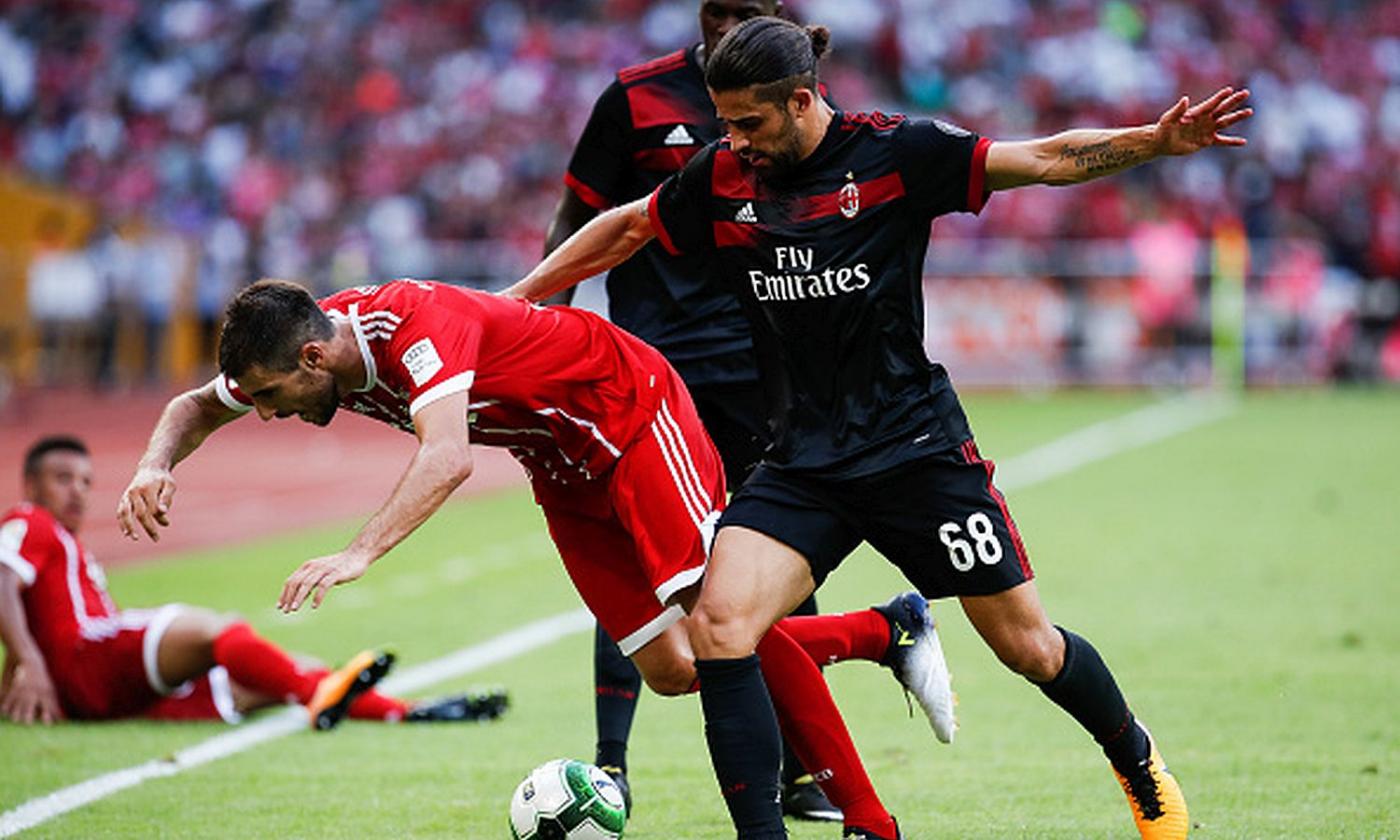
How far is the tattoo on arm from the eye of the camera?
5293 mm

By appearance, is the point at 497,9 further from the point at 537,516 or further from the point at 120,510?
the point at 120,510

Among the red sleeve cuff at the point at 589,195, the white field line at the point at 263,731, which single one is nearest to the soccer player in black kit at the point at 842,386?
the red sleeve cuff at the point at 589,195

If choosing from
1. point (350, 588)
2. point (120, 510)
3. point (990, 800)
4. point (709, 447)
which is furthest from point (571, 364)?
point (350, 588)

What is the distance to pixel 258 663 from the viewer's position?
823 cm

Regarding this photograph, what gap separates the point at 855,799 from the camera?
579 cm

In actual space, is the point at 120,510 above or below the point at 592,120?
below

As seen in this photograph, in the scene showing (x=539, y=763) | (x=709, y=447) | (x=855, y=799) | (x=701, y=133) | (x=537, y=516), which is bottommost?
(x=537, y=516)

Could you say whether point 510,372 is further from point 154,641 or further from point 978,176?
point 154,641

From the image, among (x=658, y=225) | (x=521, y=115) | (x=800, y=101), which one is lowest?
(x=521, y=115)

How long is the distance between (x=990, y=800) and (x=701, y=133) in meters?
2.35

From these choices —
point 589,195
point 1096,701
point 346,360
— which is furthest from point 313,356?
point 1096,701

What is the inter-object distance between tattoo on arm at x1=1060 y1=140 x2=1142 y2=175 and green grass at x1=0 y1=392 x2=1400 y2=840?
1.96m

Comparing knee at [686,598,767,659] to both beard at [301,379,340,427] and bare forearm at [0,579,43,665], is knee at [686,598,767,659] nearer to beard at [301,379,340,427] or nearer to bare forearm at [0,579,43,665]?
beard at [301,379,340,427]

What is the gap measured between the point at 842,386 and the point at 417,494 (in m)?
1.19
